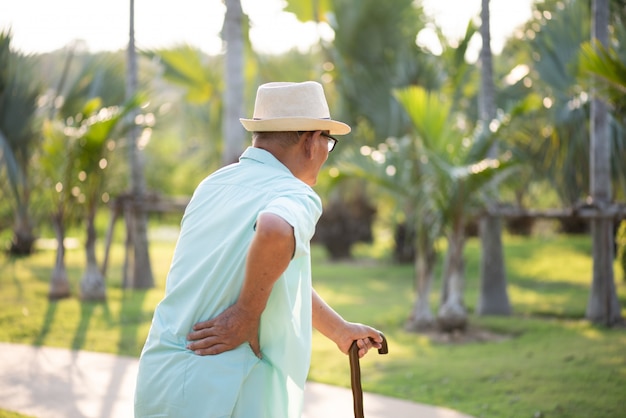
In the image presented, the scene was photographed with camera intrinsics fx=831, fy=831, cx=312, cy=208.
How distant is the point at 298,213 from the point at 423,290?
6707mm

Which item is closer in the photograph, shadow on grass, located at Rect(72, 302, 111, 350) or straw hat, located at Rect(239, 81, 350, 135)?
straw hat, located at Rect(239, 81, 350, 135)

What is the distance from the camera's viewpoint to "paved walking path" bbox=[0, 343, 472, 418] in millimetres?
5312

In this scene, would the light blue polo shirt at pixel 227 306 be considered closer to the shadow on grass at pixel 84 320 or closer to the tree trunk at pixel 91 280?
the shadow on grass at pixel 84 320

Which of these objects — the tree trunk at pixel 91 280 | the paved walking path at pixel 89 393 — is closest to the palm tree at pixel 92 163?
the tree trunk at pixel 91 280

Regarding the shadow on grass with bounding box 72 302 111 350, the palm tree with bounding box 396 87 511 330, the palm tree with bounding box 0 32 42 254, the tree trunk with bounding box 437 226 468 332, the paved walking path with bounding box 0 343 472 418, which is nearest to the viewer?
the paved walking path with bounding box 0 343 472 418

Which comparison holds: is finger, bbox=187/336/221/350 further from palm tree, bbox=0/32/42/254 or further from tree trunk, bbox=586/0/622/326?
palm tree, bbox=0/32/42/254

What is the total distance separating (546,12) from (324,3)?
17.5 feet

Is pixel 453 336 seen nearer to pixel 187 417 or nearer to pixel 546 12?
pixel 546 12

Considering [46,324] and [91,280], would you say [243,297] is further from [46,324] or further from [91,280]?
[91,280]

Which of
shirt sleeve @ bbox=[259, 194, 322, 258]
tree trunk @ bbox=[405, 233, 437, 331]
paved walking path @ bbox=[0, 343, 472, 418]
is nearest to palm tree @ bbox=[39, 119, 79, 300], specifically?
paved walking path @ bbox=[0, 343, 472, 418]

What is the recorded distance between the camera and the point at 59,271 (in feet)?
35.7

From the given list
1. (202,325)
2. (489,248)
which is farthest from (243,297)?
(489,248)

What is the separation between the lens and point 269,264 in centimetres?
217

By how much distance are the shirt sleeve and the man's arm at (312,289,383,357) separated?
1.85ft
